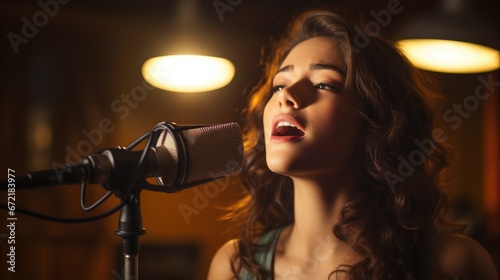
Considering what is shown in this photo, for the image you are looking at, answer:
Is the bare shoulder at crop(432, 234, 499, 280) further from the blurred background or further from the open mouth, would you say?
the open mouth

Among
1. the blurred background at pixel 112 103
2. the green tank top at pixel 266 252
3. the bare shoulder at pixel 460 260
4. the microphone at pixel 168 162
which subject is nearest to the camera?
the microphone at pixel 168 162

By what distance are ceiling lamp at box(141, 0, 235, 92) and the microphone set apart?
0.44 metres

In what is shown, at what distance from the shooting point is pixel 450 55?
1.22 m

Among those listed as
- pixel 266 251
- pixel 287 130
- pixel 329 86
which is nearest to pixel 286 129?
pixel 287 130

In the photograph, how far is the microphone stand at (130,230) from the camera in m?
0.78

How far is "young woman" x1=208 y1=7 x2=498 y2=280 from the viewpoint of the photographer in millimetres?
1055

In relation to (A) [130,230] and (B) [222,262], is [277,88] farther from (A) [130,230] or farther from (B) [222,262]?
(A) [130,230]

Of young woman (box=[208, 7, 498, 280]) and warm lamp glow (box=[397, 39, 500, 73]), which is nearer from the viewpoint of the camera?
young woman (box=[208, 7, 498, 280])

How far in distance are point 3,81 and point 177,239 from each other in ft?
1.80

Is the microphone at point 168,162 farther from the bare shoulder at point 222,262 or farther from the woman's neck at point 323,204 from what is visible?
the bare shoulder at point 222,262

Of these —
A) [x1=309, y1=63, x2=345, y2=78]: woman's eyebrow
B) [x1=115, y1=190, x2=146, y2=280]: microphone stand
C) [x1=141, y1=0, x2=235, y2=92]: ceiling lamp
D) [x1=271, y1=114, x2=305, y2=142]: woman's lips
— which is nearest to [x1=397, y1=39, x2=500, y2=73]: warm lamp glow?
[x1=309, y1=63, x2=345, y2=78]: woman's eyebrow

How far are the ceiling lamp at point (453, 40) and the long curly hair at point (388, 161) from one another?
0.06 meters

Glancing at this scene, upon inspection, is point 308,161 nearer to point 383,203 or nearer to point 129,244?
point 383,203

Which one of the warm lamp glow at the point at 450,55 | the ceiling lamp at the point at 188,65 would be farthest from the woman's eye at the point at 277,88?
the warm lamp glow at the point at 450,55
